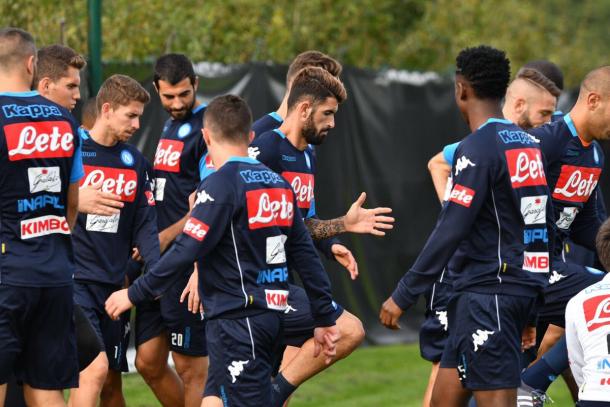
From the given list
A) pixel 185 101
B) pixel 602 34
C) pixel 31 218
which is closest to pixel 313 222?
pixel 185 101

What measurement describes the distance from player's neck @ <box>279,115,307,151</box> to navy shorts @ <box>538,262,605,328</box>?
1877 mm

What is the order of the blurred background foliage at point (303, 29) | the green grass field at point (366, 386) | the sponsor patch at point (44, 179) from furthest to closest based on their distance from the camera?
the blurred background foliage at point (303, 29) → the green grass field at point (366, 386) → the sponsor patch at point (44, 179)

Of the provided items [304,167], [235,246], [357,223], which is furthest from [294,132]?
[235,246]

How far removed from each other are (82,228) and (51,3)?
308 centimetres

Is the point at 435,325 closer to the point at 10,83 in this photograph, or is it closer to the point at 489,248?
the point at 489,248

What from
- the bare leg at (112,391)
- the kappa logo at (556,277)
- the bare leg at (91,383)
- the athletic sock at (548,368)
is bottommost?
the bare leg at (112,391)

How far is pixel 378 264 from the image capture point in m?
12.5

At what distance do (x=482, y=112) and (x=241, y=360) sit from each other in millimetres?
1810

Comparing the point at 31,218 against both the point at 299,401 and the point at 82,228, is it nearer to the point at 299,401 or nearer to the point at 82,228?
the point at 82,228

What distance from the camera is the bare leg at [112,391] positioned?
8031 millimetres

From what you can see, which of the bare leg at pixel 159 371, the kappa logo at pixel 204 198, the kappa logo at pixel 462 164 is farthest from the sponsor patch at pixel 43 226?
the kappa logo at pixel 462 164

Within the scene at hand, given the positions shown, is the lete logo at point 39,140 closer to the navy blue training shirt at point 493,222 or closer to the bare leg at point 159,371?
the navy blue training shirt at point 493,222

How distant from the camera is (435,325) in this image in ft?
24.9

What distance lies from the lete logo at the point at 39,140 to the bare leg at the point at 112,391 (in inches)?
84.5
